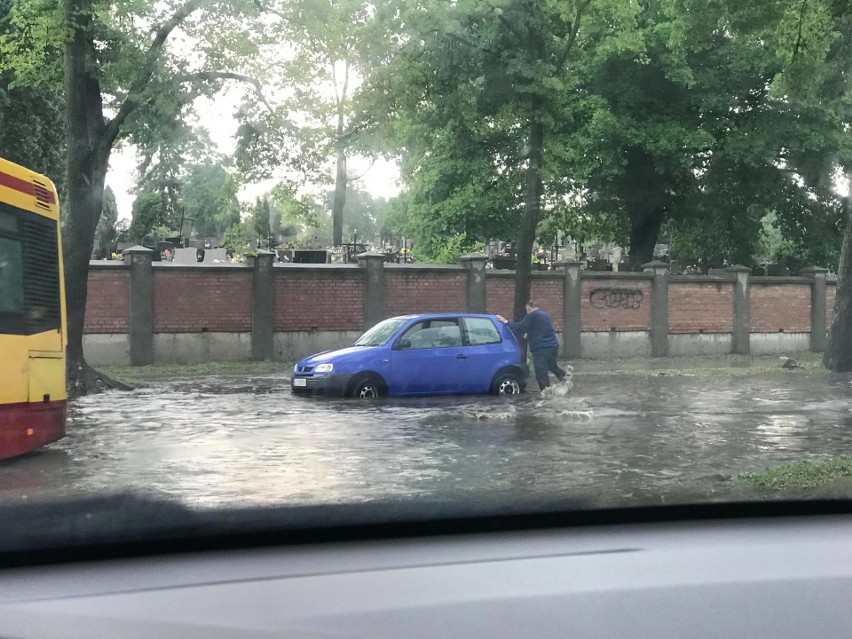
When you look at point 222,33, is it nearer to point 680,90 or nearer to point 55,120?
point 55,120

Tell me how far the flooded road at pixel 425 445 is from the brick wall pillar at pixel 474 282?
7.98 metres

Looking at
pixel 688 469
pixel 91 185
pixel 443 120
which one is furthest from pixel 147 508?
pixel 443 120

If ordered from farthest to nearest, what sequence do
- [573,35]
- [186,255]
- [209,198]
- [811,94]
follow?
[209,198] < [186,255] < [573,35] < [811,94]

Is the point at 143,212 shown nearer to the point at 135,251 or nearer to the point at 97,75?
the point at 135,251

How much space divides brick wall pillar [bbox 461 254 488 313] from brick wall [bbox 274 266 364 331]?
2873mm

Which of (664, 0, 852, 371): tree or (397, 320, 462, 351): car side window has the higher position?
(664, 0, 852, 371): tree

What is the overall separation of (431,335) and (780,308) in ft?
56.9

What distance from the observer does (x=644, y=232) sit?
3556 cm

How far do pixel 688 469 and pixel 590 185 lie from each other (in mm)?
25537

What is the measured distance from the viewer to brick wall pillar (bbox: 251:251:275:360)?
22750mm

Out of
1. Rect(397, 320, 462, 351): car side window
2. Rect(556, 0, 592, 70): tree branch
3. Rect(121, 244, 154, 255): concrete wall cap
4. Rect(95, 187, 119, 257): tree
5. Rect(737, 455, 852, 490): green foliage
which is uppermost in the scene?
Rect(556, 0, 592, 70): tree branch

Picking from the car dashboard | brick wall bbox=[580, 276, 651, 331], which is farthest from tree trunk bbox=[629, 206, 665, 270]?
the car dashboard

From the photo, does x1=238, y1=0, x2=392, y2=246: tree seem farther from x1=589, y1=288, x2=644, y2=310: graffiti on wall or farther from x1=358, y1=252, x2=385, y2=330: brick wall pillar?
x1=589, y1=288, x2=644, y2=310: graffiti on wall

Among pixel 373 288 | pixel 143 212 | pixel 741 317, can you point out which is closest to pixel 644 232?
pixel 741 317
